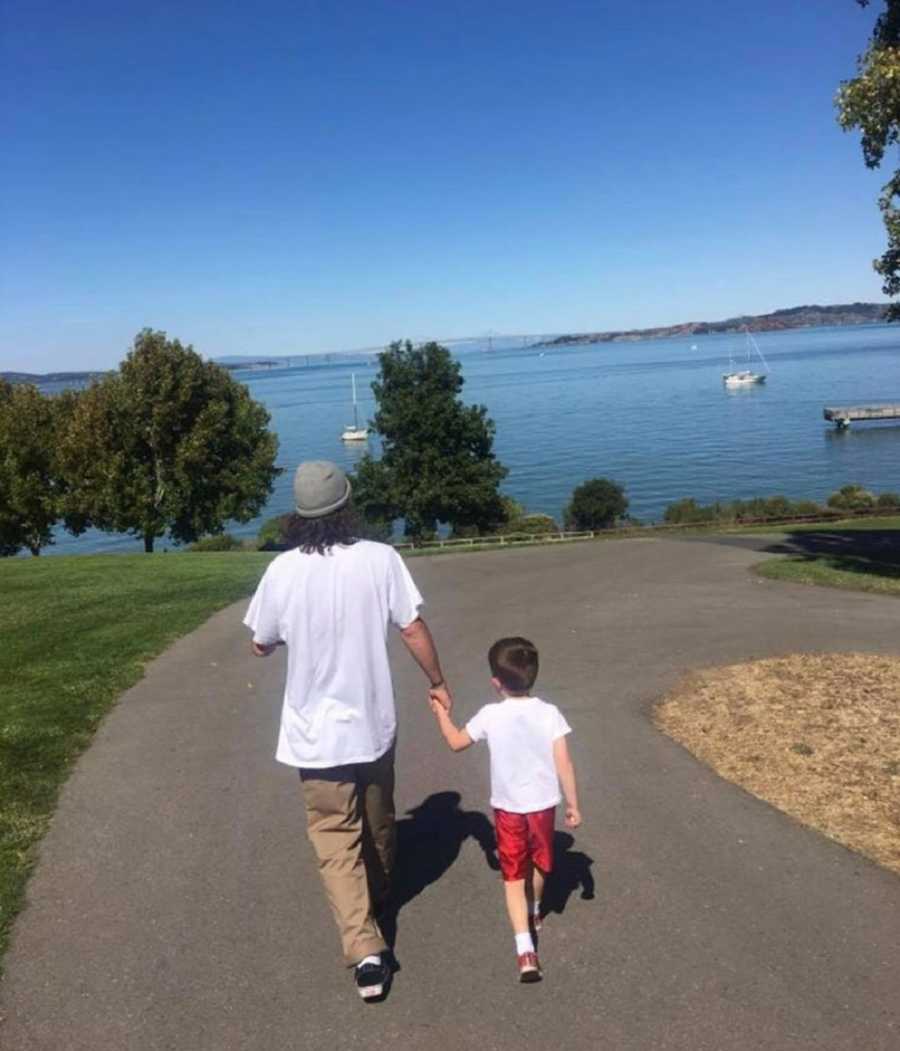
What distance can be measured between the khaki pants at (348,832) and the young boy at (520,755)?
0.40m

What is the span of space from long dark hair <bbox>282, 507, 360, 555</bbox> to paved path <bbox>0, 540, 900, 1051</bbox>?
1.72 m

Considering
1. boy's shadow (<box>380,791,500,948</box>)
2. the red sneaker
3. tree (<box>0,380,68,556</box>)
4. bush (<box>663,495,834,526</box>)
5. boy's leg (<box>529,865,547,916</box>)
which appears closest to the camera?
the red sneaker

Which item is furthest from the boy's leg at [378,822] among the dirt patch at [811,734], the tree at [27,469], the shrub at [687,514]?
the shrub at [687,514]

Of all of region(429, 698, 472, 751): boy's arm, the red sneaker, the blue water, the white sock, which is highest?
region(429, 698, 472, 751): boy's arm

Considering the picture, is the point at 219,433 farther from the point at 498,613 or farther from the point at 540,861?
the point at 540,861

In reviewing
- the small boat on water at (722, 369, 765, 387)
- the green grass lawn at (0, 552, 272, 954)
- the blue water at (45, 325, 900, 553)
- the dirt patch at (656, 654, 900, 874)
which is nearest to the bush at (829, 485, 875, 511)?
the blue water at (45, 325, 900, 553)

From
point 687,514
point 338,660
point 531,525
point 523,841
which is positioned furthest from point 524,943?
point 687,514

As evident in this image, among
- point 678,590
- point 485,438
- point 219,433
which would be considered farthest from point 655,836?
point 485,438

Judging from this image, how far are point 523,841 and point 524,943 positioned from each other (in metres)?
0.40

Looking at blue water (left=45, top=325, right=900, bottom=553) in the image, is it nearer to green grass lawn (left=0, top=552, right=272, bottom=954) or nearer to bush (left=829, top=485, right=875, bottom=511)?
bush (left=829, top=485, right=875, bottom=511)

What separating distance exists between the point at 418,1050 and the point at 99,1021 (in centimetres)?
123

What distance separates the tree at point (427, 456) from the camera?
1683 inches

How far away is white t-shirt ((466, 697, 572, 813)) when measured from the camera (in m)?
3.94

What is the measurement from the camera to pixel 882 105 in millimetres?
12320
